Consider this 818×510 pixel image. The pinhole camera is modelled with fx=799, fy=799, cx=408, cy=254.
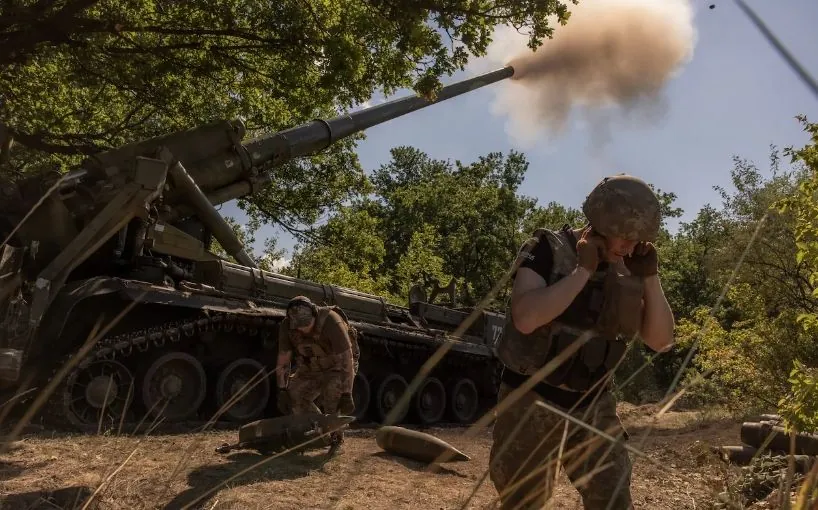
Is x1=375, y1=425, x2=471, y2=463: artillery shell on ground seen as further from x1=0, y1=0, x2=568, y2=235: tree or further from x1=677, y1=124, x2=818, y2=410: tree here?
x1=677, y1=124, x2=818, y2=410: tree

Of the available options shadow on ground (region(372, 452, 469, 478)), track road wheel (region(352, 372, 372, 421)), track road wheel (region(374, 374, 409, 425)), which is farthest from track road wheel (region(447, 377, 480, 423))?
shadow on ground (region(372, 452, 469, 478))

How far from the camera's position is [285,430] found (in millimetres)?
7059

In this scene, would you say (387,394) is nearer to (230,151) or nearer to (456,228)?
(230,151)

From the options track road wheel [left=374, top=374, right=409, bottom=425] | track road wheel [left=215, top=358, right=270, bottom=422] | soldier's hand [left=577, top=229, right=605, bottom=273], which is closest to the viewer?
soldier's hand [left=577, top=229, right=605, bottom=273]

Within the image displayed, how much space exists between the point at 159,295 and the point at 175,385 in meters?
1.17

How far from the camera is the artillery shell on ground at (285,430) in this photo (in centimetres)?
707

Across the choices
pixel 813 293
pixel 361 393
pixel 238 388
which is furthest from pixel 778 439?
pixel 238 388

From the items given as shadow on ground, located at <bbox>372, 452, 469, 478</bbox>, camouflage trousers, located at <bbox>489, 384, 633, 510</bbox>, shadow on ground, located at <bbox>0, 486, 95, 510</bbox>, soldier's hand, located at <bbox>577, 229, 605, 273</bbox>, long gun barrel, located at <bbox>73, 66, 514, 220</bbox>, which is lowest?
shadow on ground, located at <bbox>372, 452, 469, 478</bbox>

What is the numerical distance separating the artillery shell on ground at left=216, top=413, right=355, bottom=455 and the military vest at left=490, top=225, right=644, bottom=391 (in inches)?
162

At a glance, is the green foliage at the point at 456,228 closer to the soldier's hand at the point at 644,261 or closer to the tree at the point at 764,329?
the tree at the point at 764,329

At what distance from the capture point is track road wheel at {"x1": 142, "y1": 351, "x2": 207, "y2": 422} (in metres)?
9.75

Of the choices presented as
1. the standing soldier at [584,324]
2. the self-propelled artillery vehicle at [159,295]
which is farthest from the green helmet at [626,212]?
the self-propelled artillery vehicle at [159,295]

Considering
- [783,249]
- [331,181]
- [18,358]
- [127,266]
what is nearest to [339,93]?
[127,266]

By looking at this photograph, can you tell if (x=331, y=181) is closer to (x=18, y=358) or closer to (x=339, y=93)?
(x=339, y=93)
